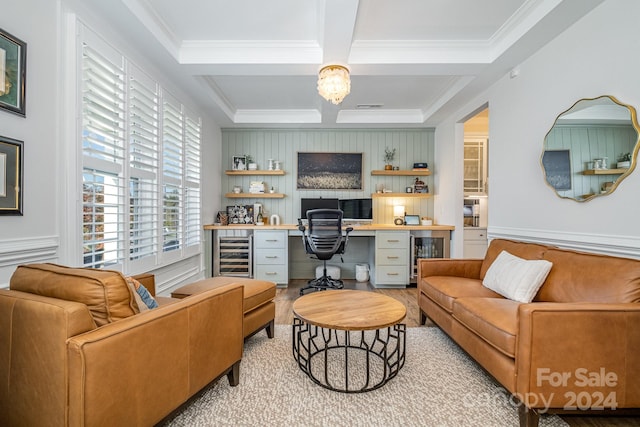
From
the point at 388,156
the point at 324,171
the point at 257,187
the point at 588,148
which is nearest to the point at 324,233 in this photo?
→ the point at 324,171

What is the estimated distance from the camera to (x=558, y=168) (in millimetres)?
2285

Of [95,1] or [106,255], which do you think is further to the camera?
[106,255]

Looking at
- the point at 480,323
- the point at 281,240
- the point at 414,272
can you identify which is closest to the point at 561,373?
the point at 480,323

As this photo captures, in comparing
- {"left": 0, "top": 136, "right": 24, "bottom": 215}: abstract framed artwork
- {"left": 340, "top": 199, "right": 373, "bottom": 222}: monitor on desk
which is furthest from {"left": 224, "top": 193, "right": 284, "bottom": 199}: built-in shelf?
{"left": 0, "top": 136, "right": 24, "bottom": 215}: abstract framed artwork

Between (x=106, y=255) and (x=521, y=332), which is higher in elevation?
(x=106, y=255)

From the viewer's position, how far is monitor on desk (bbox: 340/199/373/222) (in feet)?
15.3

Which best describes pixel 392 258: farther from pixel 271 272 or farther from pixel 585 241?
pixel 585 241

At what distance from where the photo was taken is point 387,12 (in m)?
2.25

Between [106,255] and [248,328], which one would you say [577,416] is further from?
[106,255]

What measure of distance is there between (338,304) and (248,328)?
2.26 feet

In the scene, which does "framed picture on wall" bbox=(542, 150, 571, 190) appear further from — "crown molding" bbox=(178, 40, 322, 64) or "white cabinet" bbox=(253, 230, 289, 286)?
"white cabinet" bbox=(253, 230, 289, 286)

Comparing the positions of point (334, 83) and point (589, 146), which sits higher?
point (334, 83)

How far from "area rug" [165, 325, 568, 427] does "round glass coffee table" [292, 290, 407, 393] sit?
0.26 feet

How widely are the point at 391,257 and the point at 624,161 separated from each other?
2.65 m
